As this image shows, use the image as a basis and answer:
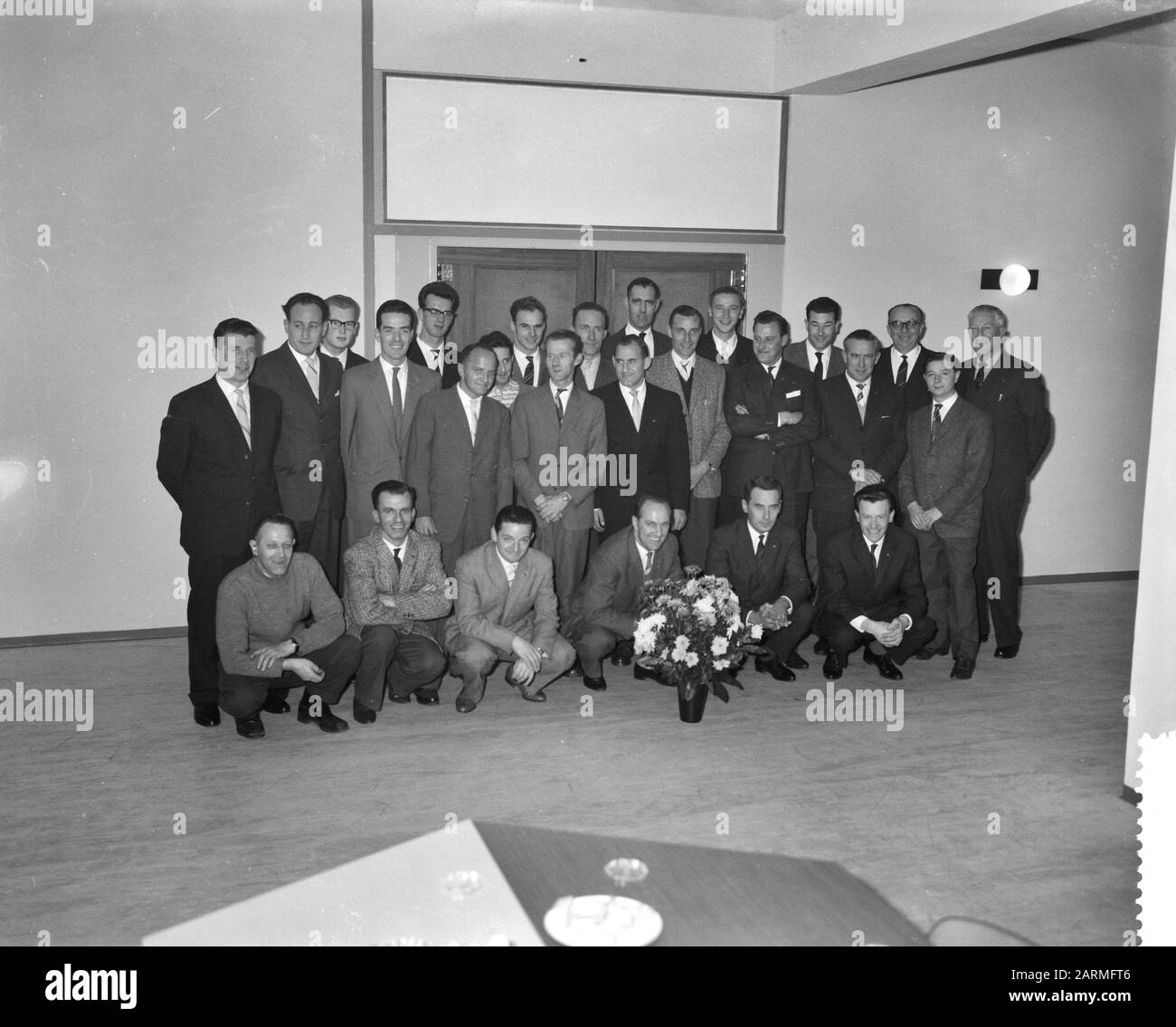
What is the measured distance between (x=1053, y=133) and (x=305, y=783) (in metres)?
6.32

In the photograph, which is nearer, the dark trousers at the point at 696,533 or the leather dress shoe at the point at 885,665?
the leather dress shoe at the point at 885,665

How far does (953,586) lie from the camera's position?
20.1 feet

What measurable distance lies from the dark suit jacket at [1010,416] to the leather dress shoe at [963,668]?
3.03ft

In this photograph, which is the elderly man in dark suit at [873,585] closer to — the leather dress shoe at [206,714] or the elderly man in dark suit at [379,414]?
the elderly man in dark suit at [379,414]

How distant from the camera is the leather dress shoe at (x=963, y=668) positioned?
5973 mm

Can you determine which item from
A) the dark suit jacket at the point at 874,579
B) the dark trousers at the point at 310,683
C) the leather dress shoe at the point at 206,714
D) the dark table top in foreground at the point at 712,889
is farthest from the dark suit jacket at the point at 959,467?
the dark table top in foreground at the point at 712,889

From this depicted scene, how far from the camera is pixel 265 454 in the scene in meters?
5.21

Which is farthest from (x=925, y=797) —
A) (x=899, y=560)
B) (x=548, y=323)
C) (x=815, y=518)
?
(x=548, y=323)

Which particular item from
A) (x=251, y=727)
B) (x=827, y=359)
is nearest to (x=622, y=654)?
(x=251, y=727)

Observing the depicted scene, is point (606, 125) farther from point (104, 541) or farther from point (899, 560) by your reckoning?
point (104, 541)

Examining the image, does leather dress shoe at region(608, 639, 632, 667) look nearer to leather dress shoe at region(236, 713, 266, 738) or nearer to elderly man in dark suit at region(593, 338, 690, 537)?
elderly man in dark suit at region(593, 338, 690, 537)

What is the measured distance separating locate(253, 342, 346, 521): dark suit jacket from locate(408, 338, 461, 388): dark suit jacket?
0.49m

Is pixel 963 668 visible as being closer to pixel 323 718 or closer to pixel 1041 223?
pixel 323 718

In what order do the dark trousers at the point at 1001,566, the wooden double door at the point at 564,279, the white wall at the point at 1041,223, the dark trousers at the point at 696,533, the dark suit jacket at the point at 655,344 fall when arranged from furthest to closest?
the white wall at the point at 1041,223 → the wooden double door at the point at 564,279 → the dark suit jacket at the point at 655,344 → the dark trousers at the point at 1001,566 → the dark trousers at the point at 696,533
